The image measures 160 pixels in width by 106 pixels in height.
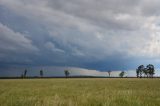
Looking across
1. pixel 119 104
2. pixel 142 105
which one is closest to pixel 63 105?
pixel 119 104

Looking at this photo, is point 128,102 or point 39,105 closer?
point 39,105

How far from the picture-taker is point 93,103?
43.8 ft

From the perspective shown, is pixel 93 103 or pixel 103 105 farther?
pixel 93 103

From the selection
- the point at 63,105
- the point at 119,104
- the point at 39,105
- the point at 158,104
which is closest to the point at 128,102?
the point at 119,104

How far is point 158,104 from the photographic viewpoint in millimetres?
13375

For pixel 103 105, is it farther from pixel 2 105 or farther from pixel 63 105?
pixel 2 105

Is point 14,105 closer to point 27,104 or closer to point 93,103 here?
point 27,104

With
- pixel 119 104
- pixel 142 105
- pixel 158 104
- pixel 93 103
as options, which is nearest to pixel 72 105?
pixel 93 103

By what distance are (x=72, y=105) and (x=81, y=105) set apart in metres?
0.51

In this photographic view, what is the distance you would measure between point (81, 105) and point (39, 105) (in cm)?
204

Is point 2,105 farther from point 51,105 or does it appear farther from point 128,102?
point 128,102

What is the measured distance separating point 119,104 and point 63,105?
276 cm

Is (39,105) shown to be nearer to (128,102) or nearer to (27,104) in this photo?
(27,104)

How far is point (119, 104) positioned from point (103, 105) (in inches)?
40.2
